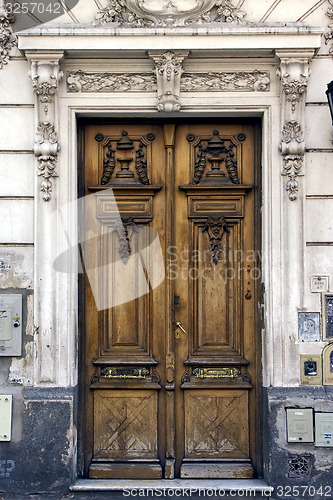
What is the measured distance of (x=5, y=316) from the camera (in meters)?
5.32

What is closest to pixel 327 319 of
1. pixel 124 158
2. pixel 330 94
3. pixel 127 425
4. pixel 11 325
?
pixel 330 94

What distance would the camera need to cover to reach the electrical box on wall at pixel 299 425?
5.16 metres

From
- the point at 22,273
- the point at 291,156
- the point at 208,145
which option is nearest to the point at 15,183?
the point at 22,273

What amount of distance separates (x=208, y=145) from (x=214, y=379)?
2.28 meters

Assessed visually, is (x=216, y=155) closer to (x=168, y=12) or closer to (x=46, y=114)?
(x=168, y=12)

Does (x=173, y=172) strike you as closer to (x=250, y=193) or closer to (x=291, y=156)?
(x=250, y=193)

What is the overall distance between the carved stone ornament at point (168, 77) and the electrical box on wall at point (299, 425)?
9.83 ft

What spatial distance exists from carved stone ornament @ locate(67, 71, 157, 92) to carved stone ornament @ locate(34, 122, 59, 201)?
454 millimetres

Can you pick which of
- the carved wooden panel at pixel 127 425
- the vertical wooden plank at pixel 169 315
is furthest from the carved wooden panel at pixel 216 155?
the carved wooden panel at pixel 127 425

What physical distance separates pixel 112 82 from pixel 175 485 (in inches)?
150

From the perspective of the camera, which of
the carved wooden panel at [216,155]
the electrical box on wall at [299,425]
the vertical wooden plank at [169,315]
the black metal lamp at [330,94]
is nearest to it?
the black metal lamp at [330,94]

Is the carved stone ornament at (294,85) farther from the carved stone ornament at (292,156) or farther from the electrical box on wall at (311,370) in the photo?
the electrical box on wall at (311,370)

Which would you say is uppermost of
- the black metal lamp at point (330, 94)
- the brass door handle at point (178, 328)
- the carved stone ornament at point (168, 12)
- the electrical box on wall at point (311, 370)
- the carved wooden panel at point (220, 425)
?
the carved stone ornament at point (168, 12)

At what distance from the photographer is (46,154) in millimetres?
5273
